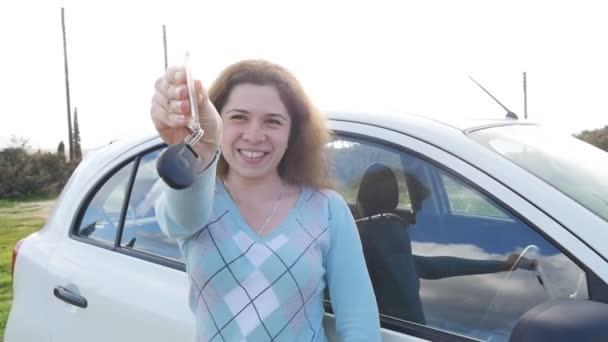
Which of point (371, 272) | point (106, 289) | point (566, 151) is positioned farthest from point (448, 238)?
point (106, 289)

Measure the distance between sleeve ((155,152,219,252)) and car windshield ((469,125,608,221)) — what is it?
78 cm

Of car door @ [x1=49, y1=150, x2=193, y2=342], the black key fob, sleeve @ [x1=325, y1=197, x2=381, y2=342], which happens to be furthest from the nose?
car door @ [x1=49, y1=150, x2=193, y2=342]

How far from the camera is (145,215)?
2561 millimetres

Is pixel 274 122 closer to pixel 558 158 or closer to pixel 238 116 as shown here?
pixel 238 116

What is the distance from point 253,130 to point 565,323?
2.87ft

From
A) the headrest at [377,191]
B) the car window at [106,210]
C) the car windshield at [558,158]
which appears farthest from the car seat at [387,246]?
the car window at [106,210]

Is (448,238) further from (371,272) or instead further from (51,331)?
(51,331)

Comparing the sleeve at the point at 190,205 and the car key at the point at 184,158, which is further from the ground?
the car key at the point at 184,158

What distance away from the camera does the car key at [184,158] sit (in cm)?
127

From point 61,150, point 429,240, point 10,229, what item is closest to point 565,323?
point 429,240

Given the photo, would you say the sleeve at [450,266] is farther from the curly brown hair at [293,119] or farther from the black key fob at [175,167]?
the black key fob at [175,167]

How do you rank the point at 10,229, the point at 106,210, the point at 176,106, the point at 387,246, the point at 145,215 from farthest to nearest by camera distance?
the point at 10,229 < the point at 106,210 < the point at 145,215 < the point at 387,246 < the point at 176,106

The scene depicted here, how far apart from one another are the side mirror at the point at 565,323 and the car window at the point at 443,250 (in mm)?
231

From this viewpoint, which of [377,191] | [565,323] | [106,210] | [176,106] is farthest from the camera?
[106,210]
